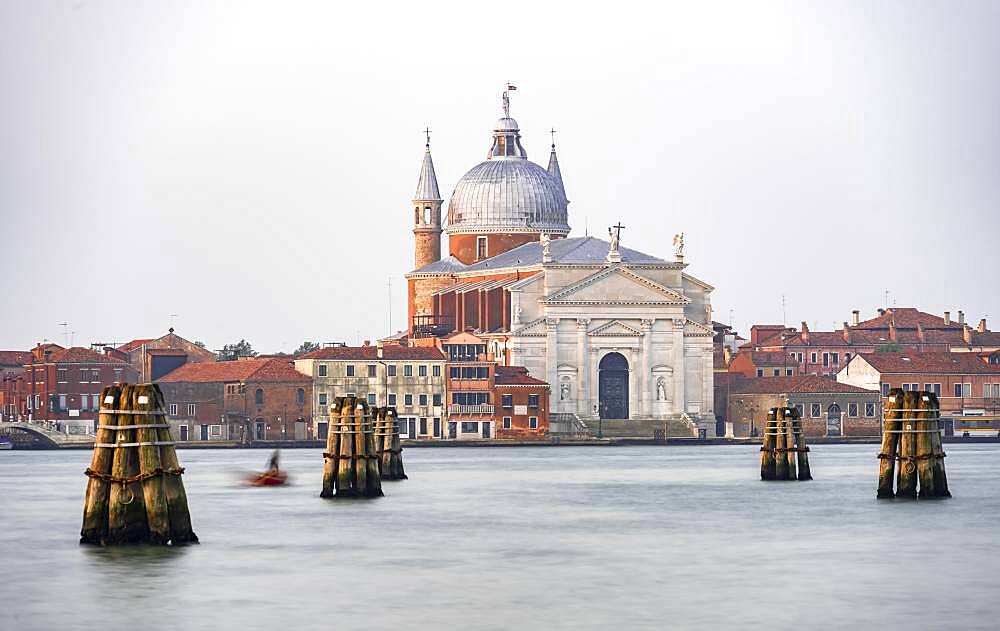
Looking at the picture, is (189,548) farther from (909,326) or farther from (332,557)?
(909,326)

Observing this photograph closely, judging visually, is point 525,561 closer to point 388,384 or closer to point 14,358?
point 388,384

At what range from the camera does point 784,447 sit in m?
55.2

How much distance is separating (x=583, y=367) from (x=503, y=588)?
235 ft

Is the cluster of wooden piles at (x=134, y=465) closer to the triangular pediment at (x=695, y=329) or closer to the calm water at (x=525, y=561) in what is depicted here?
the calm water at (x=525, y=561)

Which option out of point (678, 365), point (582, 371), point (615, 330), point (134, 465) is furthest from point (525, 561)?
point (678, 365)

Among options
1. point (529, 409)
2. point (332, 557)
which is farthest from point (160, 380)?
point (332, 557)

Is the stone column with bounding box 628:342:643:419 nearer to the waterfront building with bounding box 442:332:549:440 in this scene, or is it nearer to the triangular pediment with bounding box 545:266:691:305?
the triangular pediment with bounding box 545:266:691:305

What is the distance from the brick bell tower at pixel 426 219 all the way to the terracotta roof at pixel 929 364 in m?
24.9

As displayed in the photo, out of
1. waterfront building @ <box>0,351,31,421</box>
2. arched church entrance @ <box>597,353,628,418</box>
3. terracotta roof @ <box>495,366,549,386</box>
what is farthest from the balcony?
waterfront building @ <box>0,351,31,421</box>

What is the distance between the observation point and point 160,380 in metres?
103

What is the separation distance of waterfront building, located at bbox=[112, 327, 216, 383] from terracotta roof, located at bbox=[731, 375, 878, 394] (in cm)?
2498

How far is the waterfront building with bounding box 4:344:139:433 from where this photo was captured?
329ft

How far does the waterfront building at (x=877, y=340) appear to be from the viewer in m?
122

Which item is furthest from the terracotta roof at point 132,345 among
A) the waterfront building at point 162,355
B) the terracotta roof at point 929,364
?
the terracotta roof at point 929,364
